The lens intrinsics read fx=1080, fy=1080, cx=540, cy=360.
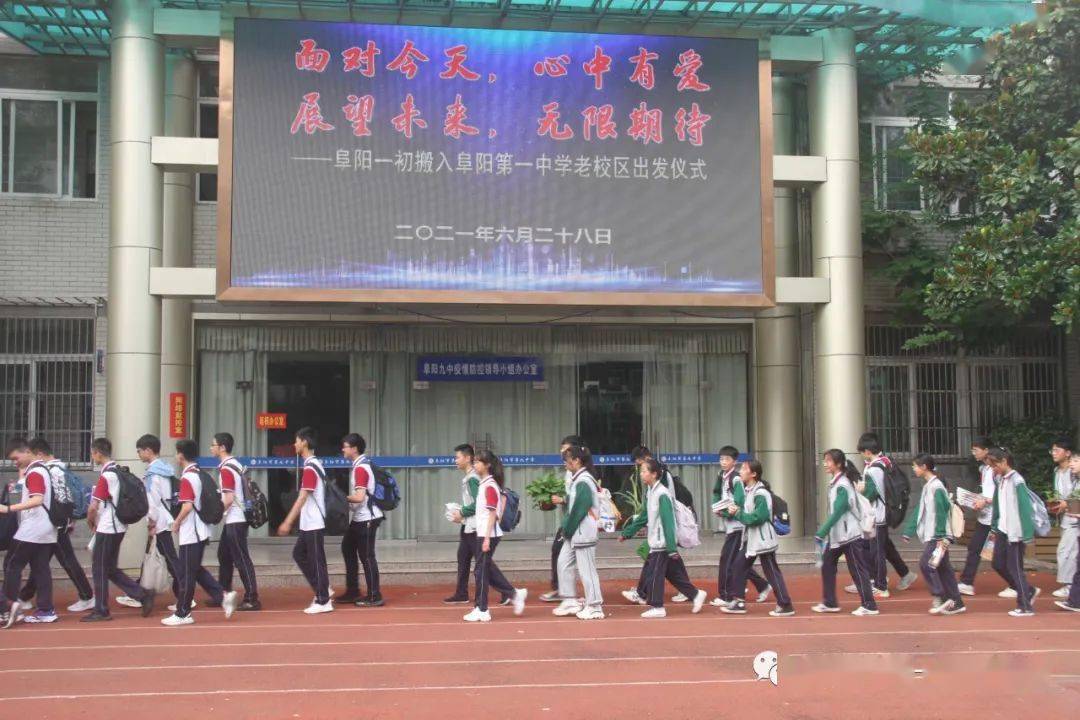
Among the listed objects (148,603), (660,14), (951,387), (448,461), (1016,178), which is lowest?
(148,603)

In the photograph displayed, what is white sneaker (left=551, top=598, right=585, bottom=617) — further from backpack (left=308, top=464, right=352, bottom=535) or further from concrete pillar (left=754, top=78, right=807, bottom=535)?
concrete pillar (left=754, top=78, right=807, bottom=535)

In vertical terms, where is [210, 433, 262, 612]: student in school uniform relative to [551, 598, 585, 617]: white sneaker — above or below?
above

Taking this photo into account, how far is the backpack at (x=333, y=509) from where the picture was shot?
10.1 metres

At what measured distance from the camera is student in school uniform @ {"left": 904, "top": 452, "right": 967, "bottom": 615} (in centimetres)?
1012

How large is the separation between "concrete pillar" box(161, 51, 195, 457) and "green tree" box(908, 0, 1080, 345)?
366 inches

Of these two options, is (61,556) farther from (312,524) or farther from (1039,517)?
(1039,517)

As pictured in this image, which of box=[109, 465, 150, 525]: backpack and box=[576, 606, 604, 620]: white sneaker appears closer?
box=[109, 465, 150, 525]: backpack

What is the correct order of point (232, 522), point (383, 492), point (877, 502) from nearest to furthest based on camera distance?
1. point (232, 522)
2. point (383, 492)
3. point (877, 502)

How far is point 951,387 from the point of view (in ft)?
51.5

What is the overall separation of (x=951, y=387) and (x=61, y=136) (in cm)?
1290

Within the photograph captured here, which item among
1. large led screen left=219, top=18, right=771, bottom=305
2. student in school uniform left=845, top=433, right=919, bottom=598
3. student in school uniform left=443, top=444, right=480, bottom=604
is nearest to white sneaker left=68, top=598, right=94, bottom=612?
large led screen left=219, top=18, right=771, bottom=305

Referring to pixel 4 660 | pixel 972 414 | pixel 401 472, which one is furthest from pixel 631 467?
pixel 4 660

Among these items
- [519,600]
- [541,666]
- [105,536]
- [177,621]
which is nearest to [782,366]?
[519,600]

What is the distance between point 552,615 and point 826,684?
3326mm
